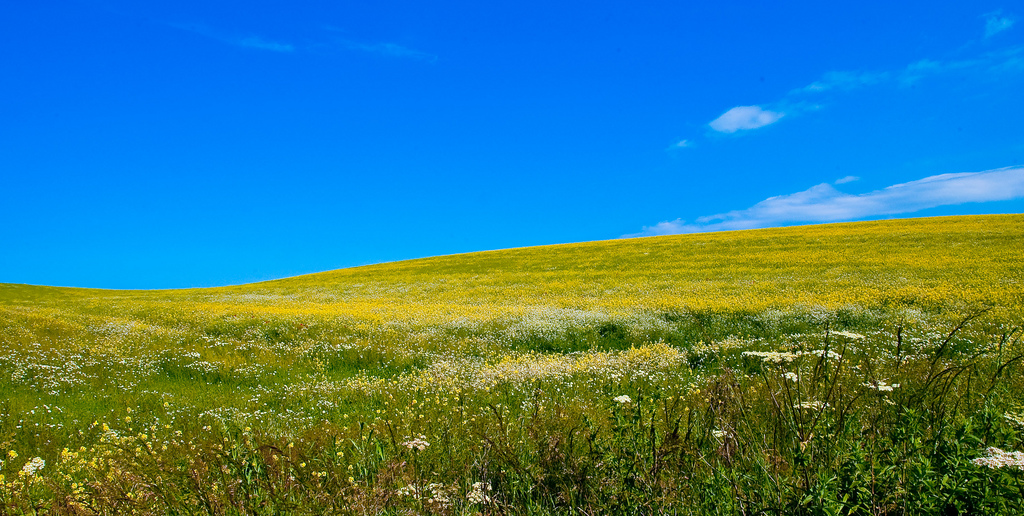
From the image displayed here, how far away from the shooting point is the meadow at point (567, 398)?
318cm

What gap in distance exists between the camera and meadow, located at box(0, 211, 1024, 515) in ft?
10.4

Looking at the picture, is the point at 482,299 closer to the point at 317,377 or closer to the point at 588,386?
the point at 317,377

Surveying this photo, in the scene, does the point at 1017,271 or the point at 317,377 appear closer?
the point at 317,377

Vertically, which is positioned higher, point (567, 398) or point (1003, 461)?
point (1003, 461)

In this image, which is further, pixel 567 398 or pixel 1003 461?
pixel 567 398

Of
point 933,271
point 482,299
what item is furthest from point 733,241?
point 482,299

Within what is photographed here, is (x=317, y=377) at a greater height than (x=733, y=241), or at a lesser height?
lesser

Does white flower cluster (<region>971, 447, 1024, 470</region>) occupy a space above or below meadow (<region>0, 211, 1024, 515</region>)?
above

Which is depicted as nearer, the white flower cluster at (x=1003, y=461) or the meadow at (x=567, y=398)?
the white flower cluster at (x=1003, y=461)

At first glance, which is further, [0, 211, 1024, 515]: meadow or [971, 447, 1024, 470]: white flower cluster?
[0, 211, 1024, 515]: meadow

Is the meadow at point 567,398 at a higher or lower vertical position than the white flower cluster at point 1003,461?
lower

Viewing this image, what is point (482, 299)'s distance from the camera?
24953 mm

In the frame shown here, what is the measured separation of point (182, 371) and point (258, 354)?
1757 mm

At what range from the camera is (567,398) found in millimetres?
8000
